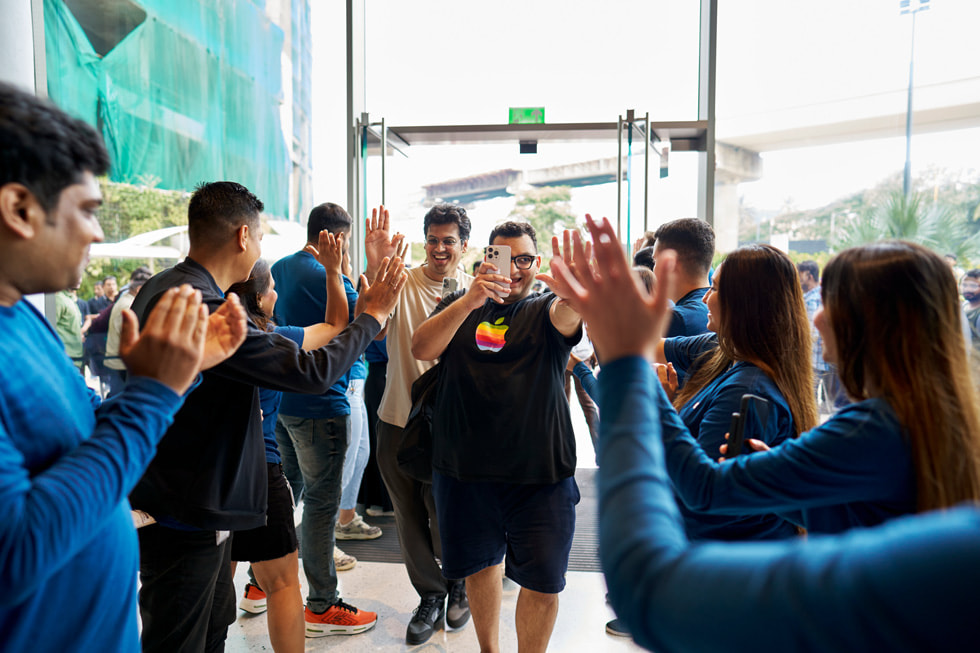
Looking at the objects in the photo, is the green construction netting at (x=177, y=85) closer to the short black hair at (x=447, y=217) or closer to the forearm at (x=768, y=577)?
the short black hair at (x=447, y=217)

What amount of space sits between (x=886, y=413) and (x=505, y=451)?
1313 mm

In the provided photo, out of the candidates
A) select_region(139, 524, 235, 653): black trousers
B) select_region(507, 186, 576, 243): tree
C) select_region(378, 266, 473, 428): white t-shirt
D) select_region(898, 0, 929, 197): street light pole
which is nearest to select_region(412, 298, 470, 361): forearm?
select_region(378, 266, 473, 428): white t-shirt

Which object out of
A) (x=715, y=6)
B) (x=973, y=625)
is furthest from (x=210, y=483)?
(x=715, y=6)

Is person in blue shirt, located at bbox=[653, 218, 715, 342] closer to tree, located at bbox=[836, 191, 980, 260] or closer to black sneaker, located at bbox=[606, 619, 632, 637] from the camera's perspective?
black sneaker, located at bbox=[606, 619, 632, 637]

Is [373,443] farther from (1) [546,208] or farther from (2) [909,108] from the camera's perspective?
(2) [909,108]

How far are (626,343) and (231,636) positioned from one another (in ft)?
8.61

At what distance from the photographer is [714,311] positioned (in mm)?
1663

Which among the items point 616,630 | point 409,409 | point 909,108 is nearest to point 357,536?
point 409,409

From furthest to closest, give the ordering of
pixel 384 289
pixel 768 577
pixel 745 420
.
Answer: pixel 384 289, pixel 745 420, pixel 768 577

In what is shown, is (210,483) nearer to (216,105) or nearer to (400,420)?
(400,420)

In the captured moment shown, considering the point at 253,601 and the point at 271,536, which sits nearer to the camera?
the point at 271,536

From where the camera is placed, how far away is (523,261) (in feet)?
8.01

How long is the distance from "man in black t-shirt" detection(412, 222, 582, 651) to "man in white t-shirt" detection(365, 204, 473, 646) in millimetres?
524

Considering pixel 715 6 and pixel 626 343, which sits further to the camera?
pixel 715 6
